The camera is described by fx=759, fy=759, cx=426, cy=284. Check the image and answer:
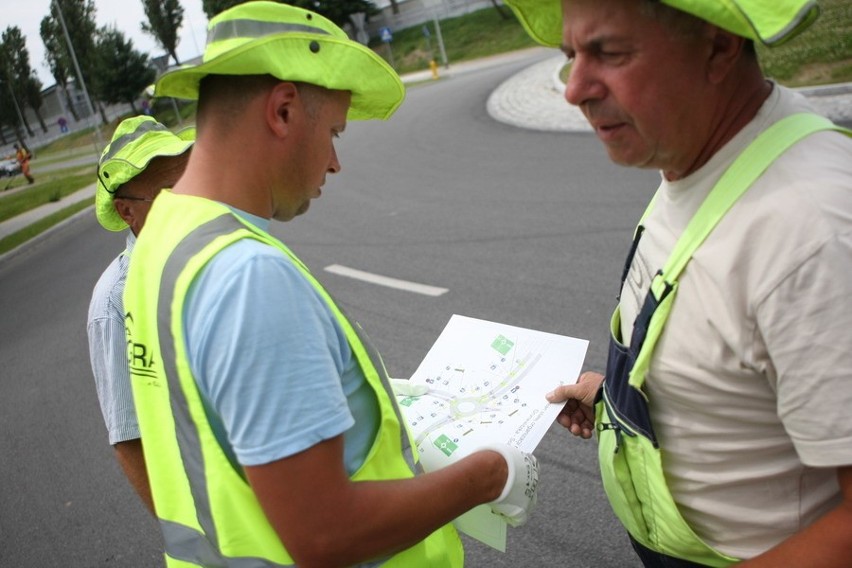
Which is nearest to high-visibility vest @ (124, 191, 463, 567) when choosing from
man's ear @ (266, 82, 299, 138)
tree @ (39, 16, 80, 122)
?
man's ear @ (266, 82, 299, 138)

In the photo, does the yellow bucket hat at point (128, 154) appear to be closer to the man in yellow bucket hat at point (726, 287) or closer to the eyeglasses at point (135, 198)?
the eyeglasses at point (135, 198)

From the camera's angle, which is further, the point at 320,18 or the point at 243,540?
the point at 320,18

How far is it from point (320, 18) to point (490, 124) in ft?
44.8

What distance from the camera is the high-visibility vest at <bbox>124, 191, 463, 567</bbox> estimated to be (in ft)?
4.33

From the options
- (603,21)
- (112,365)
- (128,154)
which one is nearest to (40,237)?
(128,154)

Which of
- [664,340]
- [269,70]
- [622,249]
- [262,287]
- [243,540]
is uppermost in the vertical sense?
[269,70]

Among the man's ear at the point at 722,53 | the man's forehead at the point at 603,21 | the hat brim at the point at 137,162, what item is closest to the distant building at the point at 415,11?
the hat brim at the point at 137,162

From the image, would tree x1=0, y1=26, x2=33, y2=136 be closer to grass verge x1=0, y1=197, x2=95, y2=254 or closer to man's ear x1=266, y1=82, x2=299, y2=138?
grass verge x1=0, y1=197, x2=95, y2=254

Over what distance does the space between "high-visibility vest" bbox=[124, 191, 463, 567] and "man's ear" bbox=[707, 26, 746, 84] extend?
780 millimetres

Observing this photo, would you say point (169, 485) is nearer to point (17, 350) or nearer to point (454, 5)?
point (17, 350)

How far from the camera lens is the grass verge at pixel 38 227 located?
47.6 ft

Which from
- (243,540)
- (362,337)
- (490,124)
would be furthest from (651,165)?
(490,124)

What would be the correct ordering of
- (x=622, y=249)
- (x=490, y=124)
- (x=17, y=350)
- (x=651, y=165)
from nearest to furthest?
(x=651, y=165), (x=622, y=249), (x=17, y=350), (x=490, y=124)

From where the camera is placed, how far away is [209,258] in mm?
1276
